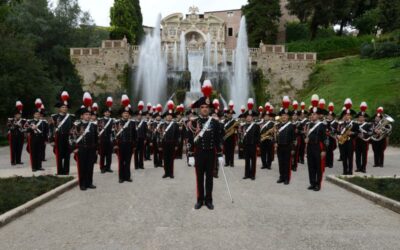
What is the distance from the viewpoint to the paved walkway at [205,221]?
6379 millimetres

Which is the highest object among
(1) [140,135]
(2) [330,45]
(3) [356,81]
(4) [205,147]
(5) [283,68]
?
(2) [330,45]

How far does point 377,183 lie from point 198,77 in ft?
151

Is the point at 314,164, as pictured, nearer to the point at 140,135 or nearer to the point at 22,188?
the point at 140,135

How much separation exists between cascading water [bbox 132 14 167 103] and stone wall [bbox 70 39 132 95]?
2.19 metres

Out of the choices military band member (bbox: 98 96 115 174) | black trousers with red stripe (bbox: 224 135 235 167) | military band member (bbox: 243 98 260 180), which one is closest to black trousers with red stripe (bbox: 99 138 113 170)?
military band member (bbox: 98 96 115 174)

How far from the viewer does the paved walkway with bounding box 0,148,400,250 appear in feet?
20.9

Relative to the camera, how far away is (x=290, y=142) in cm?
1266

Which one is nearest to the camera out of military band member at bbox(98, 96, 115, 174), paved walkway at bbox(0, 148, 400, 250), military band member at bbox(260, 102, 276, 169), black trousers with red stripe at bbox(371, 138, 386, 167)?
paved walkway at bbox(0, 148, 400, 250)

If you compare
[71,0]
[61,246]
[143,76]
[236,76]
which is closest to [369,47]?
[236,76]

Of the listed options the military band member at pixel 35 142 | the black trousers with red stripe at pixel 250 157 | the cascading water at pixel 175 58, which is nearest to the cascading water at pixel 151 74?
the cascading water at pixel 175 58

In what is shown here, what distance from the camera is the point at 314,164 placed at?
1138cm

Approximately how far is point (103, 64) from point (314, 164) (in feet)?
159

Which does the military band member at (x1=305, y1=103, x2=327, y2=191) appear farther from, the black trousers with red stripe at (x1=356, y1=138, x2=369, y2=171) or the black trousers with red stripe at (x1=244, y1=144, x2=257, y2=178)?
the black trousers with red stripe at (x1=356, y1=138, x2=369, y2=171)

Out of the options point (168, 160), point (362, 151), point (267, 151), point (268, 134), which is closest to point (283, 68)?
point (267, 151)
